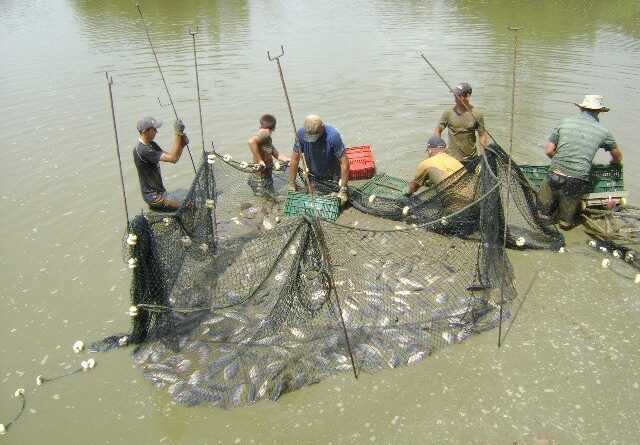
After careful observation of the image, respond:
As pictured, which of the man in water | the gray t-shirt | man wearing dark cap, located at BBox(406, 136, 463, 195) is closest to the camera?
the gray t-shirt

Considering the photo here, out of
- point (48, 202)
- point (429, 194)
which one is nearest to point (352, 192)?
point (429, 194)

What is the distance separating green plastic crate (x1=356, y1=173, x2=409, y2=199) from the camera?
802cm

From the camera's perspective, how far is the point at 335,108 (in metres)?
12.6

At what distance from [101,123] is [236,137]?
3751 mm

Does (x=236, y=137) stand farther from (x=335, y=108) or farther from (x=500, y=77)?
(x=500, y=77)

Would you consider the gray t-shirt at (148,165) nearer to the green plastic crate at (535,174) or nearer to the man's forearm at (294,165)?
the man's forearm at (294,165)

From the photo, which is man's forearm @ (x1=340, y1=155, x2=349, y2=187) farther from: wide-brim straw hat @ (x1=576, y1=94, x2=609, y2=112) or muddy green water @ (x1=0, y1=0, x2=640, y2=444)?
wide-brim straw hat @ (x1=576, y1=94, x2=609, y2=112)

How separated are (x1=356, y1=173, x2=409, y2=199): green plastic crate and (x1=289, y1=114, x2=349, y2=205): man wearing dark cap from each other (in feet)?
1.55

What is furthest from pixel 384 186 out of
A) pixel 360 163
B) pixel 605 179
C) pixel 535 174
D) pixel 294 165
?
pixel 605 179

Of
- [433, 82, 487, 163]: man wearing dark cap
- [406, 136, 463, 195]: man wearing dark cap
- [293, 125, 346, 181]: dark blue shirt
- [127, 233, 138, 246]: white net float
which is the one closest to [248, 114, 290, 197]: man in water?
[293, 125, 346, 181]: dark blue shirt

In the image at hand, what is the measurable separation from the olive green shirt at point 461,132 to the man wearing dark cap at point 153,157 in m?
4.16

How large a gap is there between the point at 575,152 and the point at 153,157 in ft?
19.3

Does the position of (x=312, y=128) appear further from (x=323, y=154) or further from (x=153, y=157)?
(x=153, y=157)

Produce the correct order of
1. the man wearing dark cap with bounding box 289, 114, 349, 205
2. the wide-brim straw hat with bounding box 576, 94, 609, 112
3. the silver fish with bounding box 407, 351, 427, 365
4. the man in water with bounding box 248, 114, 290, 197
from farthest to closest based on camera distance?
the man in water with bounding box 248, 114, 290, 197, the man wearing dark cap with bounding box 289, 114, 349, 205, the wide-brim straw hat with bounding box 576, 94, 609, 112, the silver fish with bounding box 407, 351, 427, 365
